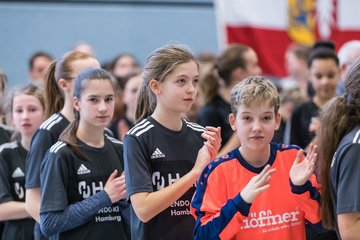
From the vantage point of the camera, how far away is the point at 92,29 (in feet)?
31.2

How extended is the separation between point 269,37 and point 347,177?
6.10 meters

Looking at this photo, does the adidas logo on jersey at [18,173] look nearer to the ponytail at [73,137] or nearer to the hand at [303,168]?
the ponytail at [73,137]

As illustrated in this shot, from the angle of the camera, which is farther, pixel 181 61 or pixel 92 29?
pixel 92 29

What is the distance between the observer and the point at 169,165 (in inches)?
144

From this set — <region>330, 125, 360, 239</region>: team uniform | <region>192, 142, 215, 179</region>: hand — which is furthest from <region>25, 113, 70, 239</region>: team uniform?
<region>330, 125, 360, 239</region>: team uniform

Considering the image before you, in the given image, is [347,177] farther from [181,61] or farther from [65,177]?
[65,177]

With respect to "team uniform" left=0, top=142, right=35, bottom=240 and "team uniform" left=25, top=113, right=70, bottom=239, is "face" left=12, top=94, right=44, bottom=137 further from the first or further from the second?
"team uniform" left=25, top=113, right=70, bottom=239

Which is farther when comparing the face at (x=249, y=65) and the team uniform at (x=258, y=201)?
the face at (x=249, y=65)

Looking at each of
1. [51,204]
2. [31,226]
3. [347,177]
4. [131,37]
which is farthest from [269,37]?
[347,177]

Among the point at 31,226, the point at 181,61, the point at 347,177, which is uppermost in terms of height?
the point at 181,61

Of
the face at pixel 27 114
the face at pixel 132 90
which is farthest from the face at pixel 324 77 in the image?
the face at pixel 27 114

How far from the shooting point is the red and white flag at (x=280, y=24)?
8781mm

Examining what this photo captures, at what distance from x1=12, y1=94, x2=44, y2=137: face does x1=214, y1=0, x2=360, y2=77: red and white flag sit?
419 cm

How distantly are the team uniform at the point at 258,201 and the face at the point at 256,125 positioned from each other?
0.09 metres
